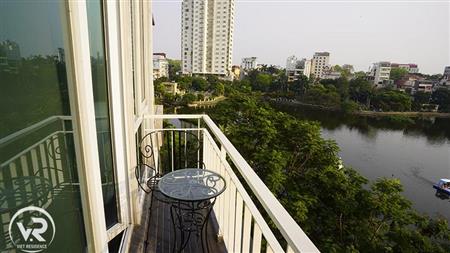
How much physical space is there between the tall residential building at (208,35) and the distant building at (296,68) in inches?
583

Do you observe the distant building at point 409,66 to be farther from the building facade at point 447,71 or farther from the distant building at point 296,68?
the distant building at point 296,68

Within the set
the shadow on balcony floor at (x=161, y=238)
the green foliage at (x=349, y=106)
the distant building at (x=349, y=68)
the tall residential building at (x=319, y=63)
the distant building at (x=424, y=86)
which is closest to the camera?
the shadow on balcony floor at (x=161, y=238)

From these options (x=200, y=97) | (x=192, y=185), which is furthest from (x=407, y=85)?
(x=192, y=185)

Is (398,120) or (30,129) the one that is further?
(398,120)

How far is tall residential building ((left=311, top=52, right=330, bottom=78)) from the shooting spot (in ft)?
245

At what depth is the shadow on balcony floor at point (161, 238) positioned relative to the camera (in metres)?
1.83

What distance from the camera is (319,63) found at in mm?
75375

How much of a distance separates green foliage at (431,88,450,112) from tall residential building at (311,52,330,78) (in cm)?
3311

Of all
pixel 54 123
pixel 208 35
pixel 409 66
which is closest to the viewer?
pixel 54 123

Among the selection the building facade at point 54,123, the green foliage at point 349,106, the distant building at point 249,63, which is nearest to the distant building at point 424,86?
the green foliage at point 349,106

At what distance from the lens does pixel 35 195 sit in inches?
28.7

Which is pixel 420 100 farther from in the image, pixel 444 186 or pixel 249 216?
pixel 249 216

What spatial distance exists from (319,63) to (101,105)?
82363 mm
